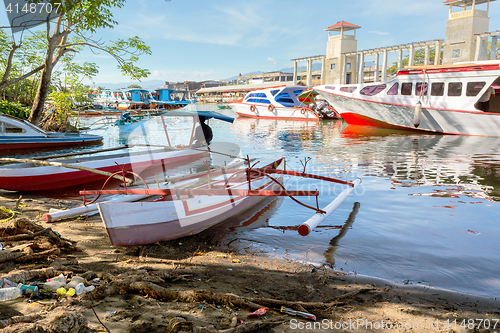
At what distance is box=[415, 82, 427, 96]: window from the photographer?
19.1 m

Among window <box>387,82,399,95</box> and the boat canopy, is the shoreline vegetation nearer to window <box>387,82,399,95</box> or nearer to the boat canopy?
the boat canopy


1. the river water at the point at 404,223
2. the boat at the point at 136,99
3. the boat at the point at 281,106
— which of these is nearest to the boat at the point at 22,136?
the river water at the point at 404,223

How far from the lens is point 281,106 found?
34062 millimetres

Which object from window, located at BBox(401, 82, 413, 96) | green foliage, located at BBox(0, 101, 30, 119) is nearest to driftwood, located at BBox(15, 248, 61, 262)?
green foliage, located at BBox(0, 101, 30, 119)

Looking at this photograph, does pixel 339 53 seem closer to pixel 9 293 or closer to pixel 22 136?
pixel 22 136

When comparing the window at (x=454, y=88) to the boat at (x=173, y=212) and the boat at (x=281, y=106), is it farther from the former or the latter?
the boat at (x=173, y=212)

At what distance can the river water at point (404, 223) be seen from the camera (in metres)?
4.70

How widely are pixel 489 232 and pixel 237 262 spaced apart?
472 centimetres

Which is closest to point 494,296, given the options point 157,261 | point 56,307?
point 157,261

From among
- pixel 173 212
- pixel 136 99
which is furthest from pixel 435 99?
pixel 136 99

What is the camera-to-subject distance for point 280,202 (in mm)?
8102

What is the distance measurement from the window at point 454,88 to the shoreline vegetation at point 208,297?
58.1 feet

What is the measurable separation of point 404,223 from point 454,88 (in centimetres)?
1554

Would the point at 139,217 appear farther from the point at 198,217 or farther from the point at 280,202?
the point at 280,202
